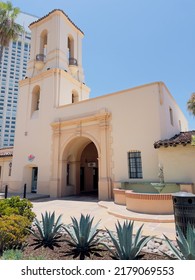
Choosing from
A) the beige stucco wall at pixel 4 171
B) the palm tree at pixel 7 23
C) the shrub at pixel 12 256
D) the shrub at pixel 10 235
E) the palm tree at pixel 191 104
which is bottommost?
the shrub at pixel 12 256

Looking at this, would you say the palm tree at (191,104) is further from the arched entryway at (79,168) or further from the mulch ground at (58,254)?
the mulch ground at (58,254)

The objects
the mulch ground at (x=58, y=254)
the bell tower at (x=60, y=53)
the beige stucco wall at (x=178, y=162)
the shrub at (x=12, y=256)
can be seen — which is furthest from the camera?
the bell tower at (x=60, y=53)

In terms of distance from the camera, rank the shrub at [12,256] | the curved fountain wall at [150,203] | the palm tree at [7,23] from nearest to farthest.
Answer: the shrub at [12,256]
the curved fountain wall at [150,203]
the palm tree at [7,23]

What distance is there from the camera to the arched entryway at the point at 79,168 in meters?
16.3

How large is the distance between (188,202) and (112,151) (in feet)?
28.9

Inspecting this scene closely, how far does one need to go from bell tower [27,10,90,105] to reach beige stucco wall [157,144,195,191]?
37.5ft

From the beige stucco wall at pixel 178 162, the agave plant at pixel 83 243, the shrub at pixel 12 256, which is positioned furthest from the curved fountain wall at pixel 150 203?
the shrub at pixel 12 256

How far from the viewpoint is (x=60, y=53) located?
1923 cm

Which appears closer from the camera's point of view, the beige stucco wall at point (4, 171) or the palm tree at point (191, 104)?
the palm tree at point (191, 104)

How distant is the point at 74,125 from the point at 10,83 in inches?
3863

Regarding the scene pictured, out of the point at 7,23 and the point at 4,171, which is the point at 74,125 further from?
the point at 4,171

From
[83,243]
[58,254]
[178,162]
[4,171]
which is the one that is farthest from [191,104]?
[4,171]

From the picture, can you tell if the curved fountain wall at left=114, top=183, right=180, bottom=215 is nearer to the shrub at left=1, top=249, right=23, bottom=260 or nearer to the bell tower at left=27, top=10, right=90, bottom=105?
the shrub at left=1, top=249, right=23, bottom=260
